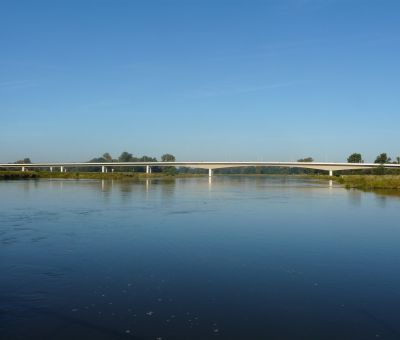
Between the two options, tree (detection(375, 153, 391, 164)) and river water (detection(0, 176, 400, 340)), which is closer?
river water (detection(0, 176, 400, 340))

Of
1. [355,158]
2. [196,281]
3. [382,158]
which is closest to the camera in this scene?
[196,281]

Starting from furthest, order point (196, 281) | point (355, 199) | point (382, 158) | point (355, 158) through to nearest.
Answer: point (355, 158) → point (382, 158) → point (355, 199) → point (196, 281)

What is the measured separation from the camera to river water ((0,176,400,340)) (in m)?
8.86

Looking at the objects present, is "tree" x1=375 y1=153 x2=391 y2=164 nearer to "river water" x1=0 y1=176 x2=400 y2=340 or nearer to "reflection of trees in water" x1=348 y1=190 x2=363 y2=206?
"reflection of trees in water" x1=348 y1=190 x2=363 y2=206

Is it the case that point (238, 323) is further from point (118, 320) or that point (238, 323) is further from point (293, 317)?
point (118, 320)

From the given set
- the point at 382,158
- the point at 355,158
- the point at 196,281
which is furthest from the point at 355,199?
the point at 355,158

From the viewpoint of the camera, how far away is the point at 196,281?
12.1 metres

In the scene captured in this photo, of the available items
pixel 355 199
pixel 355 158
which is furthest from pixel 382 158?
pixel 355 199

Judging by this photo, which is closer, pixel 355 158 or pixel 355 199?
pixel 355 199

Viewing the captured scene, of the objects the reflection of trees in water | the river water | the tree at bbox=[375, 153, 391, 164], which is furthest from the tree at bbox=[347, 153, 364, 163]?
the river water

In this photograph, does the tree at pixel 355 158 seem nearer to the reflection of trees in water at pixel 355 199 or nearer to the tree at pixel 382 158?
the tree at pixel 382 158

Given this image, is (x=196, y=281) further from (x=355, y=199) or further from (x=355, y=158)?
(x=355, y=158)

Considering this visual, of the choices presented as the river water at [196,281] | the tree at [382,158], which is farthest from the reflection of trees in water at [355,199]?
the tree at [382,158]

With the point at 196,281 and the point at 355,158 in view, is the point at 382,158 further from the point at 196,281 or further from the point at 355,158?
the point at 196,281
